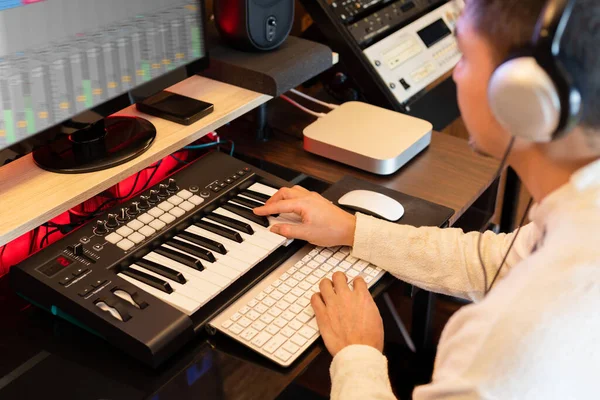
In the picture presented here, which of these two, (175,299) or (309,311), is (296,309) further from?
(175,299)

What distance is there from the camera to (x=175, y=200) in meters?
1.14

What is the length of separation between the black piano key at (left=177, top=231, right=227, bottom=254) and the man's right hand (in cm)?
9

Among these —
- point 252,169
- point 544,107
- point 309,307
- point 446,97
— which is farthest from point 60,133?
point 446,97

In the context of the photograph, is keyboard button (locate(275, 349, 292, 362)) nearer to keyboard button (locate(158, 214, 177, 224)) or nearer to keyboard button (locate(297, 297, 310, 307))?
keyboard button (locate(297, 297, 310, 307))

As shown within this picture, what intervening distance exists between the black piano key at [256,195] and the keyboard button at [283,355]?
13.0 inches

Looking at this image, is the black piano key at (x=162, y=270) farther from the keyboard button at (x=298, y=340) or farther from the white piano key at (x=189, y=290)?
the keyboard button at (x=298, y=340)

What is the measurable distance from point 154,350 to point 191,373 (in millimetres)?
63

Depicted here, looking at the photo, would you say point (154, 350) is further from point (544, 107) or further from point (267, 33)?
point (267, 33)

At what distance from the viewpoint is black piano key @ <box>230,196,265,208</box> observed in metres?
1.16

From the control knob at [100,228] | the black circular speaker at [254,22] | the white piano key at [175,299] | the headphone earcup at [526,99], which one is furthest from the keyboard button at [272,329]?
the black circular speaker at [254,22]

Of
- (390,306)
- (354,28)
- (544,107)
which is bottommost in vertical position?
(390,306)

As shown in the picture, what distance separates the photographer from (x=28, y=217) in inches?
38.3

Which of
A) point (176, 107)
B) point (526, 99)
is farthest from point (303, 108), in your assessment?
point (526, 99)

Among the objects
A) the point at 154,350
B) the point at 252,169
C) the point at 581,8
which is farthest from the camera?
Result: the point at 252,169
